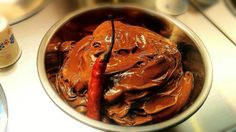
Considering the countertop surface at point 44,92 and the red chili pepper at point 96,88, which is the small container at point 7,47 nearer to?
the countertop surface at point 44,92

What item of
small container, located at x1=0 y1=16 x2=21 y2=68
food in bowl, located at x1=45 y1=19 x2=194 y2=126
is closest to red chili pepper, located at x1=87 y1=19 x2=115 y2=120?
food in bowl, located at x1=45 y1=19 x2=194 y2=126

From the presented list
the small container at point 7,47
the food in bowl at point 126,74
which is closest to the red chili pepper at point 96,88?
the food in bowl at point 126,74

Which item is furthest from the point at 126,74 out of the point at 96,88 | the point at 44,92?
the point at 44,92

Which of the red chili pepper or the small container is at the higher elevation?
the small container

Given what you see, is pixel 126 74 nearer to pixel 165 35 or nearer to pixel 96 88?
pixel 96 88

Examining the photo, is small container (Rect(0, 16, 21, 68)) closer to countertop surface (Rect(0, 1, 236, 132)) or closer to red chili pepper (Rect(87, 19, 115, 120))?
countertop surface (Rect(0, 1, 236, 132))
